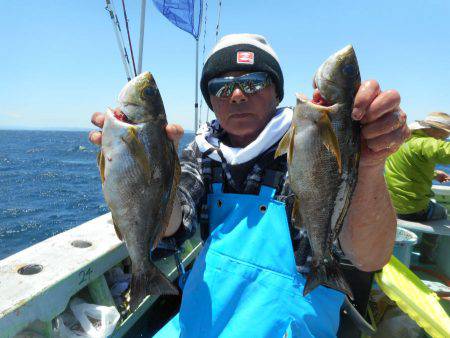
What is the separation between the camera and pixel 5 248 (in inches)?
392

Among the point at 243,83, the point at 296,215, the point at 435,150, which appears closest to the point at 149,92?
the point at 243,83

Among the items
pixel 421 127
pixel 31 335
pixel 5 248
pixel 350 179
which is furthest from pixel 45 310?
pixel 5 248

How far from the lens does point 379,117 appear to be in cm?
173

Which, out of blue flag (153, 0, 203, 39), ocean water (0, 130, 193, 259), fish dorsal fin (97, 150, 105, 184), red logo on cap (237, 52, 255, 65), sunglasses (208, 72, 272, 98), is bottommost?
ocean water (0, 130, 193, 259)

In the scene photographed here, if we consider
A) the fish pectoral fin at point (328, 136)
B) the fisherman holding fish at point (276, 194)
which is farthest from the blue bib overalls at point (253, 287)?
the fish pectoral fin at point (328, 136)

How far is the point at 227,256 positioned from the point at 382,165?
1104mm

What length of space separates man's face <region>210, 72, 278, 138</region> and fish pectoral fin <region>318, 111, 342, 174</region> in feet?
2.63

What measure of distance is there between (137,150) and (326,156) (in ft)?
3.50

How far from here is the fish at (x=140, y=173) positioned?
6.81ft

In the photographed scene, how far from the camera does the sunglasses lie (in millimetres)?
2500

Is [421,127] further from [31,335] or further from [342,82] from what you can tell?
[31,335]

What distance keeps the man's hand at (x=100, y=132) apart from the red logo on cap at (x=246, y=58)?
2.44 feet

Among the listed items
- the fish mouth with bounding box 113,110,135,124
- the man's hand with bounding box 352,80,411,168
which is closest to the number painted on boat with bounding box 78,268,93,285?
the fish mouth with bounding box 113,110,135,124

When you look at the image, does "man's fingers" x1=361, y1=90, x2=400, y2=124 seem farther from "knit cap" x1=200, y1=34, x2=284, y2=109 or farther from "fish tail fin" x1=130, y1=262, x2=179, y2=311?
"fish tail fin" x1=130, y1=262, x2=179, y2=311
